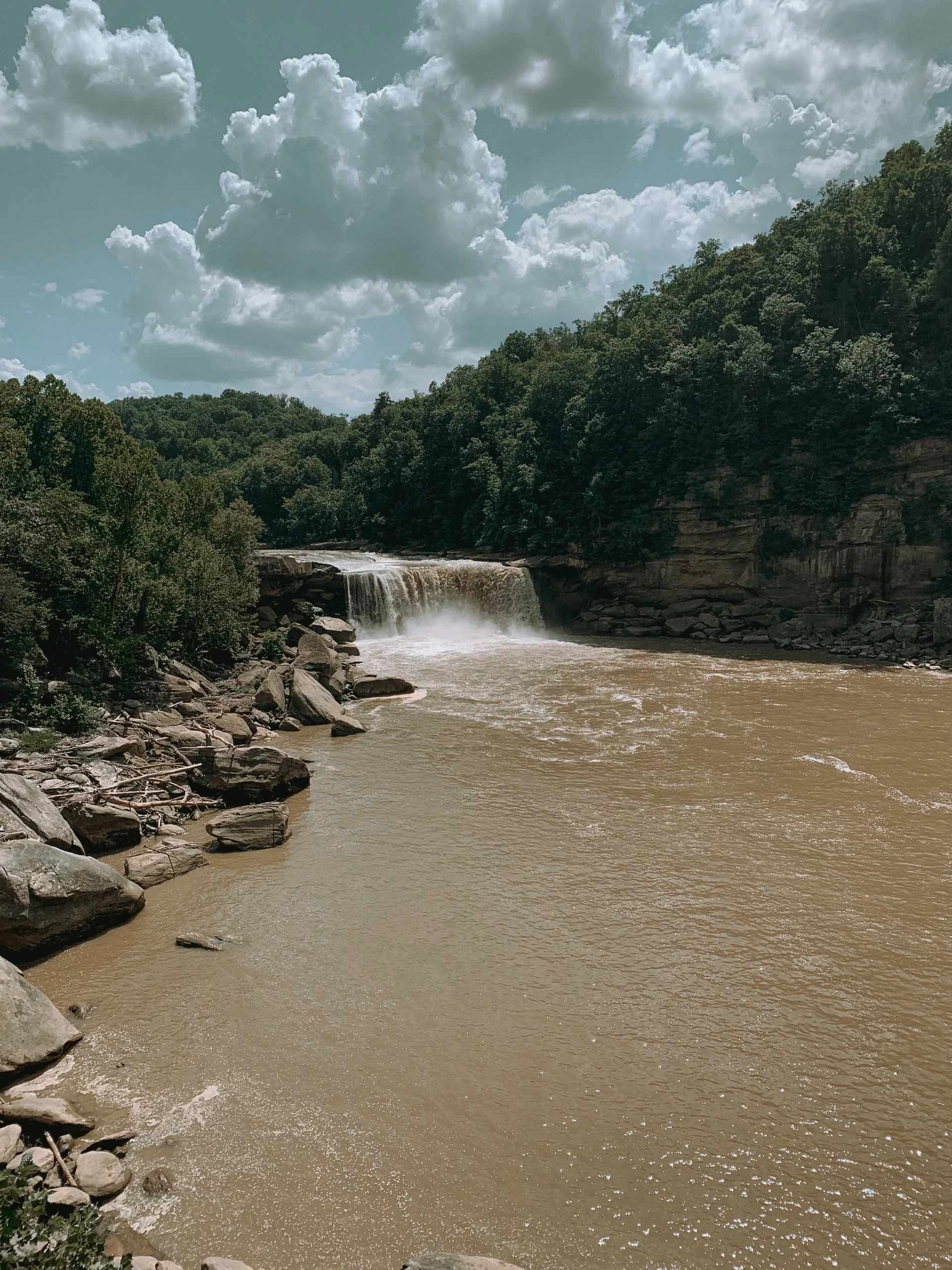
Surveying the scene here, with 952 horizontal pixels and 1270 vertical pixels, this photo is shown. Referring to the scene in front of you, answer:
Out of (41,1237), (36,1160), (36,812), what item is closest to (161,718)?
(36,812)

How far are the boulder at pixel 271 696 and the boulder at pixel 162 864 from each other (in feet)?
30.8

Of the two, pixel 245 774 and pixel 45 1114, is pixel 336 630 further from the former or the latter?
pixel 45 1114

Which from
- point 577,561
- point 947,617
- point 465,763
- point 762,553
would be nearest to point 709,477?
point 762,553

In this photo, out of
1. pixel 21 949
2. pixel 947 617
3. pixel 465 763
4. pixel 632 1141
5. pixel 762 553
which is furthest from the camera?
pixel 762 553

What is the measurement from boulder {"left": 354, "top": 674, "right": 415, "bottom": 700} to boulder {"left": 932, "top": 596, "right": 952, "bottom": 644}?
70.8ft

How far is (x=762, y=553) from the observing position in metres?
36.5

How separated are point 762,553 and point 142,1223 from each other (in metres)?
36.0

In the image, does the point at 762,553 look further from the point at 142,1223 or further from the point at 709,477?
the point at 142,1223

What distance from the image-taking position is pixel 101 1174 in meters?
5.89

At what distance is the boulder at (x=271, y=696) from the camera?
21922 millimetres

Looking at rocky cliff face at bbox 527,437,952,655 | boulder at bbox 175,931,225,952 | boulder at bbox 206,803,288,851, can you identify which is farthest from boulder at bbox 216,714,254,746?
rocky cliff face at bbox 527,437,952,655

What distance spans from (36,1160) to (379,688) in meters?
19.2

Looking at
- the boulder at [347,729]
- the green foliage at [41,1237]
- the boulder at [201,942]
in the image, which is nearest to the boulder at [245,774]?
the boulder at [347,729]

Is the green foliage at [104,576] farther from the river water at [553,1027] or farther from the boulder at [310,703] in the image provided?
the river water at [553,1027]
